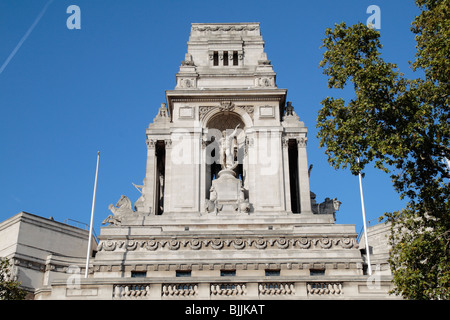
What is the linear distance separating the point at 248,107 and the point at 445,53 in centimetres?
2717

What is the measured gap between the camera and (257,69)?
5416cm

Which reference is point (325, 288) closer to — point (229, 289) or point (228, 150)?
point (229, 289)

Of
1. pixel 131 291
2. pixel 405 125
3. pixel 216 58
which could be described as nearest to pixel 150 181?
pixel 216 58

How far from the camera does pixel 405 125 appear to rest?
1033 inches

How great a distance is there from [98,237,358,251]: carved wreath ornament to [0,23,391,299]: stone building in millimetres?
68

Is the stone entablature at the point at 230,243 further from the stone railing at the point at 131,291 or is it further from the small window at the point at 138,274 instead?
the stone railing at the point at 131,291

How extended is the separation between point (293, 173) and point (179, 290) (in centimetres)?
2367

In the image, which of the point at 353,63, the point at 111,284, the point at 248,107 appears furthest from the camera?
the point at 248,107

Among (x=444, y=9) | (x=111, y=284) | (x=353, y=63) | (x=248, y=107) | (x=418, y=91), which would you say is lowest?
(x=111, y=284)

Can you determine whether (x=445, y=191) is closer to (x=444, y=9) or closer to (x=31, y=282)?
(x=444, y=9)

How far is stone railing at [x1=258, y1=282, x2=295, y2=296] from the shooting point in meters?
31.2

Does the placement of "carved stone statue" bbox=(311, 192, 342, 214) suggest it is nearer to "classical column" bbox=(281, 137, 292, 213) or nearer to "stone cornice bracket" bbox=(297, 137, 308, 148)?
"classical column" bbox=(281, 137, 292, 213)
